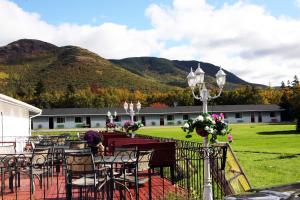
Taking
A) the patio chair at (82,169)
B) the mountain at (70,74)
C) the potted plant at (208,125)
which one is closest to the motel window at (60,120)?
the mountain at (70,74)

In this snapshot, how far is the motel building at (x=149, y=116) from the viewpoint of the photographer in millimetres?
87925

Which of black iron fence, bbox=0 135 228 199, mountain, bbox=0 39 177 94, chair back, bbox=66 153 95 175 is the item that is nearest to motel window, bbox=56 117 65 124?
mountain, bbox=0 39 177 94

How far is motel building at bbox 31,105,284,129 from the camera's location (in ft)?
288

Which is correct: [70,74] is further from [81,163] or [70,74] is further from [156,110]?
[81,163]

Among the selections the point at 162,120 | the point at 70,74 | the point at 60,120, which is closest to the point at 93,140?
the point at 60,120

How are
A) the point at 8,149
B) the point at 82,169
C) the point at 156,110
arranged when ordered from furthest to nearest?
the point at 156,110 < the point at 8,149 < the point at 82,169

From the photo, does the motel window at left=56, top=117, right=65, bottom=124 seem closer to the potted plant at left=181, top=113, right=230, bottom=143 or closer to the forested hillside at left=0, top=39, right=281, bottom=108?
the forested hillside at left=0, top=39, right=281, bottom=108

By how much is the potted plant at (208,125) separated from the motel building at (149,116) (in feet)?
243

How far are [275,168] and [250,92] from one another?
9704cm

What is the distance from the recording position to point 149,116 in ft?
302

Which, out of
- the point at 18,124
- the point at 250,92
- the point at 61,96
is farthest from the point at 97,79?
the point at 18,124

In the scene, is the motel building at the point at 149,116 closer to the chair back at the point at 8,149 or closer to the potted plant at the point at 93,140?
the chair back at the point at 8,149

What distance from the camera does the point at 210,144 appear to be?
1068cm

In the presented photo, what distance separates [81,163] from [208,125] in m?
2.69
